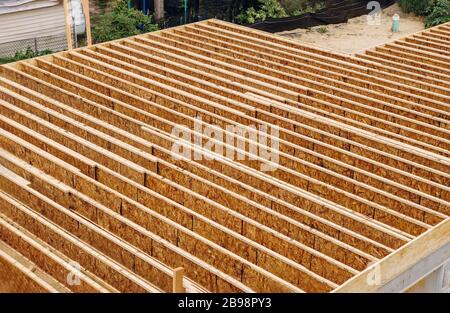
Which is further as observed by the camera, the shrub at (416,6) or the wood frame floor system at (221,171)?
the shrub at (416,6)

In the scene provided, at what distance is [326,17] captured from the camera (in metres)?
30.2

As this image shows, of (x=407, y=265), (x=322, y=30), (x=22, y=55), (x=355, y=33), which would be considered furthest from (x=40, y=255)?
(x=355, y=33)

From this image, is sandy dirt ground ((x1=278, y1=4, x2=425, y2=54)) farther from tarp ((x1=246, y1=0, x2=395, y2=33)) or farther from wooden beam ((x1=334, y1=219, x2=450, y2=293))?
wooden beam ((x1=334, y1=219, x2=450, y2=293))

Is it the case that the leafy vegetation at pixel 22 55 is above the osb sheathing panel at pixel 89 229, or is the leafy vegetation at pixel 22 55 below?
below

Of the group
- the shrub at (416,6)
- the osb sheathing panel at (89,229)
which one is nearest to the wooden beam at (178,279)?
the osb sheathing panel at (89,229)

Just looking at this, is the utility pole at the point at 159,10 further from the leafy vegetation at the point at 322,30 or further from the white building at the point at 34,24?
the leafy vegetation at the point at 322,30

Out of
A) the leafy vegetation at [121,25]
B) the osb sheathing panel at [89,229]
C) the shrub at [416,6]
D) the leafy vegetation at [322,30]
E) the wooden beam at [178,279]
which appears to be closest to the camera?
the wooden beam at [178,279]

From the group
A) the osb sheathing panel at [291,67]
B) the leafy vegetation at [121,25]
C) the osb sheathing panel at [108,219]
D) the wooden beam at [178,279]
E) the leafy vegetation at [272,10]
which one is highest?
the osb sheathing panel at [291,67]

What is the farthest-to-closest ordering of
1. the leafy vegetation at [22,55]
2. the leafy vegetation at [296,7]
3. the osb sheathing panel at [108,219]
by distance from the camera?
1. the leafy vegetation at [296,7]
2. the leafy vegetation at [22,55]
3. the osb sheathing panel at [108,219]

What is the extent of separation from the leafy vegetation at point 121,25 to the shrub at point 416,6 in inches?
450

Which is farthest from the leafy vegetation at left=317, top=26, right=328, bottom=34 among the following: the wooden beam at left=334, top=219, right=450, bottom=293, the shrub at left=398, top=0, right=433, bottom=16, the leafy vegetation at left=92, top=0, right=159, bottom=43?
the wooden beam at left=334, top=219, right=450, bottom=293

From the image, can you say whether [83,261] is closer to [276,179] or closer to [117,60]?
[276,179]

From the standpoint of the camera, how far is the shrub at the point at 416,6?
3097cm
